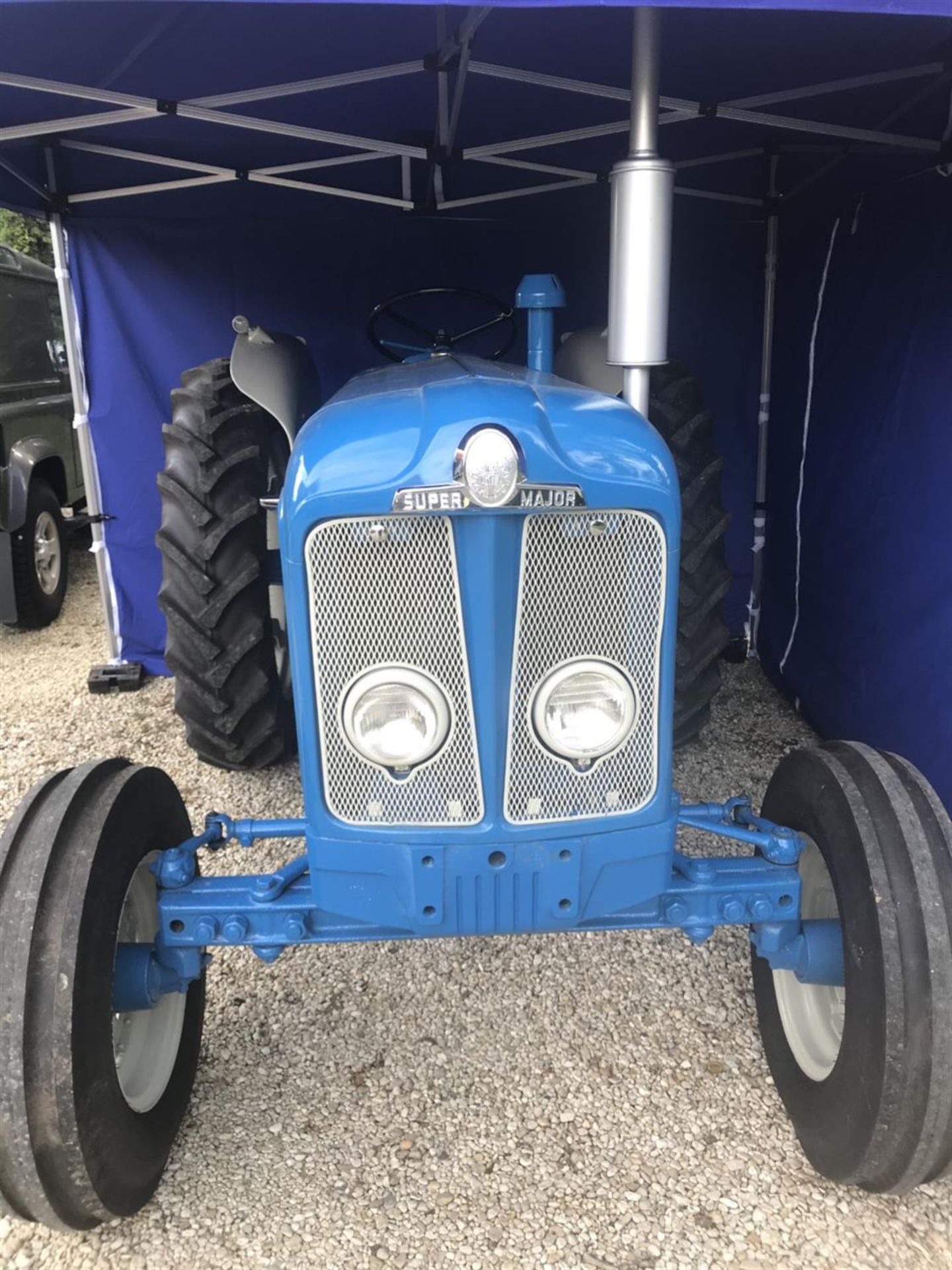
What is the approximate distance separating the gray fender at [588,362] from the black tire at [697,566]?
0.18m

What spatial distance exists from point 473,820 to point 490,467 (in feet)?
2.08

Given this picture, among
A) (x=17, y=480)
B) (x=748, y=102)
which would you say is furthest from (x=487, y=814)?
(x=17, y=480)

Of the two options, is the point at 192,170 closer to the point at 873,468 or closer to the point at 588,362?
the point at 588,362

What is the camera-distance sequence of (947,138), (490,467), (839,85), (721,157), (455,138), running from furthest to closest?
(721,157)
(455,138)
(947,138)
(839,85)
(490,467)

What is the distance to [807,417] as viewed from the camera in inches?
157

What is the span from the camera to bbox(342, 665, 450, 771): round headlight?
65.4 inches

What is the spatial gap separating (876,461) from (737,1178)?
2.38 m

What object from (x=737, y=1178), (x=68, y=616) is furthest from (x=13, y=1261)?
(x=68, y=616)

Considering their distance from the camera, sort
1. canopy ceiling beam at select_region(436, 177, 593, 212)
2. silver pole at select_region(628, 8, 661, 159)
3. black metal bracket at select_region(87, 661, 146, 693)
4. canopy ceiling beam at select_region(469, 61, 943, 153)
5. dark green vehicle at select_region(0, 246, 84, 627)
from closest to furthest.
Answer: silver pole at select_region(628, 8, 661, 159) < canopy ceiling beam at select_region(469, 61, 943, 153) < canopy ceiling beam at select_region(436, 177, 593, 212) < black metal bracket at select_region(87, 661, 146, 693) < dark green vehicle at select_region(0, 246, 84, 627)

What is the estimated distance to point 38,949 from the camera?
1700mm

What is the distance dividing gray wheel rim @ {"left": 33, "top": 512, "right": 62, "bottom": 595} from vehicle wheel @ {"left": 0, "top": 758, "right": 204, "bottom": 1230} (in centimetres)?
373

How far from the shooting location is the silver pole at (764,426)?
419cm

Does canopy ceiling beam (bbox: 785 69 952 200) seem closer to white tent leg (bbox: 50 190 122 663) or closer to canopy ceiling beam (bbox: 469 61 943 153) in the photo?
canopy ceiling beam (bbox: 469 61 943 153)

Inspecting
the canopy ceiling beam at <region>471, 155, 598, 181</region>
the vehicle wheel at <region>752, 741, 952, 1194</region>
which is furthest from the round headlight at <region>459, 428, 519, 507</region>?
the canopy ceiling beam at <region>471, 155, 598, 181</region>
